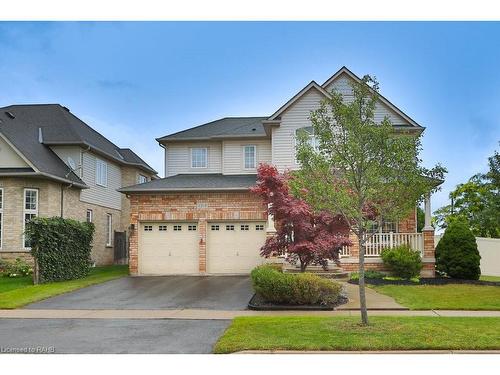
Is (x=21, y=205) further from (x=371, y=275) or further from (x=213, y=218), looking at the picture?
(x=371, y=275)

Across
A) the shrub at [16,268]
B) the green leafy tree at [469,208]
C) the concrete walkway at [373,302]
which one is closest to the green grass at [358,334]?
the concrete walkway at [373,302]

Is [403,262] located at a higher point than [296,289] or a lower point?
higher

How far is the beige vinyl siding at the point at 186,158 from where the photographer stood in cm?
2652

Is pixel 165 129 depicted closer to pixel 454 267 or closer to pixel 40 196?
pixel 40 196

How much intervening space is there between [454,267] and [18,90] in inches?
913

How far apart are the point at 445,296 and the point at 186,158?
604 inches

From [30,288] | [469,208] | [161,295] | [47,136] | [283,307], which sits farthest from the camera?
[469,208]

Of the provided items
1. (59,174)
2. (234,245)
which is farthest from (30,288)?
(234,245)

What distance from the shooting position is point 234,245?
22078 millimetres

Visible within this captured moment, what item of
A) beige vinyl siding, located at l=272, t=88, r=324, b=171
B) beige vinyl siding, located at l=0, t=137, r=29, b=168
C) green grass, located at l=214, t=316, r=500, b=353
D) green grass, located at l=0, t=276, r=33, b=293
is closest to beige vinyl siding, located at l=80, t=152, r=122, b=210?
beige vinyl siding, located at l=0, t=137, r=29, b=168

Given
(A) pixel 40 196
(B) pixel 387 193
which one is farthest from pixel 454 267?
(A) pixel 40 196

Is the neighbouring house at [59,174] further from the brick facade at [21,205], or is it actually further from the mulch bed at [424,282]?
the mulch bed at [424,282]

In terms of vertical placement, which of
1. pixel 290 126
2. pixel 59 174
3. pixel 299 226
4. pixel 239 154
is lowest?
pixel 299 226

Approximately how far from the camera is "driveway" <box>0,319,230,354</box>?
29.7 feet
